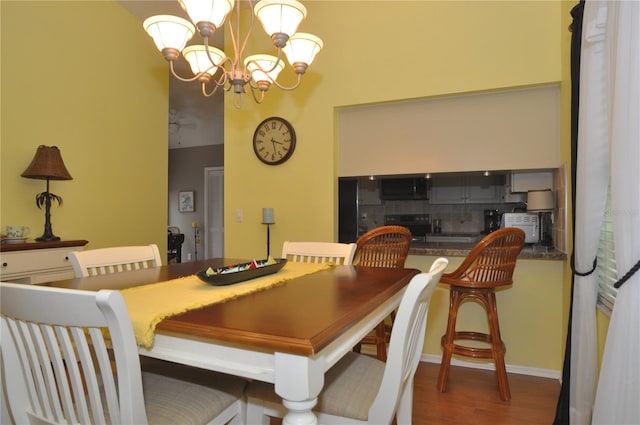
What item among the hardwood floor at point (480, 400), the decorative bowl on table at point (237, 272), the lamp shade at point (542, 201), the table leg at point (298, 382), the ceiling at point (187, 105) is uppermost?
the ceiling at point (187, 105)

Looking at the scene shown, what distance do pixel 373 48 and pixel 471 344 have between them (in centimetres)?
236

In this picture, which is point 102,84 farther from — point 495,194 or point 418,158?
point 495,194

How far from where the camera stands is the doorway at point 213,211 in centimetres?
764

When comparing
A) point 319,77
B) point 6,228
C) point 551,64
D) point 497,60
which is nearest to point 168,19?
point 319,77

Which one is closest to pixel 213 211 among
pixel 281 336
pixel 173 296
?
pixel 173 296

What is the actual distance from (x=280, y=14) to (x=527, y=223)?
233 cm

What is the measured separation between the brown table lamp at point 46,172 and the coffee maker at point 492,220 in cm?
373

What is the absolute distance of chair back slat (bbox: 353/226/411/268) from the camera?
2322 mm

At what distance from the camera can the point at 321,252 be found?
7.46 ft

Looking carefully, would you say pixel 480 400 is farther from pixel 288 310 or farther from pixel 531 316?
pixel 288 310

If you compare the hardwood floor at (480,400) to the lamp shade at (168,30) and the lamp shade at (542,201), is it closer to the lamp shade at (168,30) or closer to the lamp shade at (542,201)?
the lamp shade at (542,201)

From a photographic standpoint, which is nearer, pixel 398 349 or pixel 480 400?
pixel 398 349

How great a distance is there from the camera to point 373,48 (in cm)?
306

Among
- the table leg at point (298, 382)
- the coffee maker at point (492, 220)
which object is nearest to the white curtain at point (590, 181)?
the table leg at point (298, 382)
